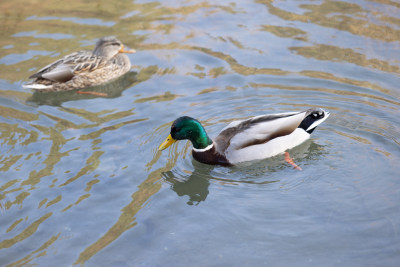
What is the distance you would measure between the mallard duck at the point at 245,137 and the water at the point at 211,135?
0.57 feet

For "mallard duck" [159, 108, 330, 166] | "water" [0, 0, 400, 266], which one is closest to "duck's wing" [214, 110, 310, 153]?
"mallard duck" [159, 108, 330, 166]

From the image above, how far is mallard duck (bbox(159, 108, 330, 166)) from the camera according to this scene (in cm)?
682

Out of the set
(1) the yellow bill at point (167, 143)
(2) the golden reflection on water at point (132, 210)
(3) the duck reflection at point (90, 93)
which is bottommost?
(2) the golden reflection on water at point (132, 210)

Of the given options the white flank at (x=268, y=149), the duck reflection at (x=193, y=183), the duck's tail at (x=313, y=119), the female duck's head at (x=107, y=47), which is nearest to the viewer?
the duck reflection at (x=193, y=183)

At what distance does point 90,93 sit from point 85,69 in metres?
0.51

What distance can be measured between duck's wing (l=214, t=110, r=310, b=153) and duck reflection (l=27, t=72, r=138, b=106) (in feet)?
9.07

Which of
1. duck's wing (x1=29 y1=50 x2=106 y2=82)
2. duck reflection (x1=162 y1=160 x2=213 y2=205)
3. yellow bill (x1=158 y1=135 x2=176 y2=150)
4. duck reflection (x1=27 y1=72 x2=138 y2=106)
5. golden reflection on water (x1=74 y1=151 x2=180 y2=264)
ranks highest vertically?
duck's wing (x1=29 y1=50 x2=106 y2=82)

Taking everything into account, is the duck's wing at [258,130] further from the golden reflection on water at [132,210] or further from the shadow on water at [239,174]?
the golden reflection on water at [132,210]

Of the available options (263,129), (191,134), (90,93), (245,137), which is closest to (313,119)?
(263,129)

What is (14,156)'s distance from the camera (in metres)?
7.13

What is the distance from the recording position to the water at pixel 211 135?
18.0 feet

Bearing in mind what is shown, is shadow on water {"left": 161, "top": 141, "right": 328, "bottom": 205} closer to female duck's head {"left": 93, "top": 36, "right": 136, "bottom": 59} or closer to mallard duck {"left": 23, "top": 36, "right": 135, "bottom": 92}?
mallard duck {"left": 23, "top": 36, "right": 135, "bottom": 92}

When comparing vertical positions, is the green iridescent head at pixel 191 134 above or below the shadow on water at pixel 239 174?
above

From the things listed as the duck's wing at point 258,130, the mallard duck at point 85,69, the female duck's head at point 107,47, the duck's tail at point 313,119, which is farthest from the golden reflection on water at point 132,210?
the female duck's head at point 107,47
